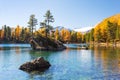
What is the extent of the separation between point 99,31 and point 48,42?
79995 mm

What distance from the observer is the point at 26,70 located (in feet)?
121

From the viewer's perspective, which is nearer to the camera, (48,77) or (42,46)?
(48,77)

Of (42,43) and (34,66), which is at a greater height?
(42,43)

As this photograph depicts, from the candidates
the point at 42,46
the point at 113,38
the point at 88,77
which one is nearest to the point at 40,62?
the point at 88,77

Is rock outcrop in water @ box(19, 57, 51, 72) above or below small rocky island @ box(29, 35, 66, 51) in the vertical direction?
below

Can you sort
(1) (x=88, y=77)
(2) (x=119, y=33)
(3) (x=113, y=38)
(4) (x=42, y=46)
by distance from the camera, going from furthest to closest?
(3) (x=113, y=38) → (2) (x=119, y=33) → (4) (x=42, y=46) → (1) (x=88, y=77)

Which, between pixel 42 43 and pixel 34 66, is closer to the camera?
pixel 34 66

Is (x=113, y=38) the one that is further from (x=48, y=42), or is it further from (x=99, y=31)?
(x=48, y=42)

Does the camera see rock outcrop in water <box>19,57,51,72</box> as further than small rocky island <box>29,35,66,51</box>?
No

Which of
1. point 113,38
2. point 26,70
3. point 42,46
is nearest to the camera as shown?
point 26,70

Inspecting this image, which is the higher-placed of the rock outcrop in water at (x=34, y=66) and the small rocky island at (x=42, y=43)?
the small rocky island at (x=42, y=43)

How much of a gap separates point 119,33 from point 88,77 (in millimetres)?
123050

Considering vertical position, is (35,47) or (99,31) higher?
(99,31)

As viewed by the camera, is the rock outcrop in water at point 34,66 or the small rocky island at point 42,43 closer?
the rock outcrop in water at point 34,66
